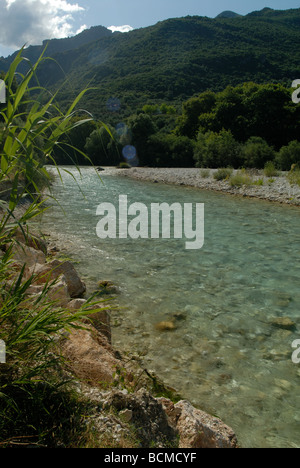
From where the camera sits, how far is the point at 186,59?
73.7 meters

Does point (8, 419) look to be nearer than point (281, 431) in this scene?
Yes

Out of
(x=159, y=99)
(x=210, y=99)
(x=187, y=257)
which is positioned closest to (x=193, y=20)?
(x=159, y=99)

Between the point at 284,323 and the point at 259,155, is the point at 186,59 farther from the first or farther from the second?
the point at 284,323

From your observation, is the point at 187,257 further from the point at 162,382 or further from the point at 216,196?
the point at 216,196

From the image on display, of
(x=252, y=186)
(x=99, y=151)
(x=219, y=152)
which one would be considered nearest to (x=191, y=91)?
(x=99, y=151)

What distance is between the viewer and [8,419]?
Answer: 4.15 feet

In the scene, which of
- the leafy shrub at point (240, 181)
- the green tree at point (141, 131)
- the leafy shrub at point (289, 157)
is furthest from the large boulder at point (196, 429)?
the green tree at point (141, 131)

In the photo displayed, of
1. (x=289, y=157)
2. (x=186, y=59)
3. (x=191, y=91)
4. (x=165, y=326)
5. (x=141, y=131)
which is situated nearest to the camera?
(x=165, y=326)

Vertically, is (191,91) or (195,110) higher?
(191,91)

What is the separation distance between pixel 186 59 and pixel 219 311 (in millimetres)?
81080

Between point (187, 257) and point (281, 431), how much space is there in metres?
3.93

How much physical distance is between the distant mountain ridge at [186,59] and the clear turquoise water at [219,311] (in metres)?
53.1

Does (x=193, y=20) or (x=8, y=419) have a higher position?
(x=193, y=20)
